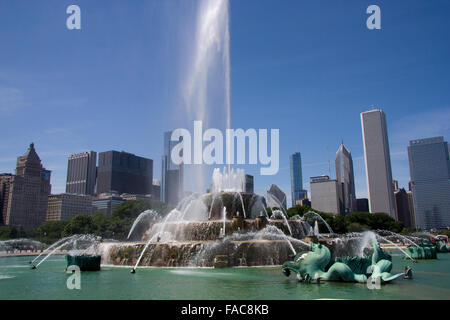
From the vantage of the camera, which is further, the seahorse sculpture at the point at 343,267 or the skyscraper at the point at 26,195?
the skyscraper at the point at 26,195

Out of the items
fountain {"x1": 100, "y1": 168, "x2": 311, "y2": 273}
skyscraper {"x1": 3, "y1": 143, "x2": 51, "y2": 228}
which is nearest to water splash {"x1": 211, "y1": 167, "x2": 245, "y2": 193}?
fountain {"x1": 100, "y1": 168, "x2": 311, "y2": 273}

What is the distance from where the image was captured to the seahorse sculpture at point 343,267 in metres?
15.2

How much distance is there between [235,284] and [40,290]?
792 centimetres

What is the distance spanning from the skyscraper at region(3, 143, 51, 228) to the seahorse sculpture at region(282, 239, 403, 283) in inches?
7221

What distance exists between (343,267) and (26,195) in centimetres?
19150

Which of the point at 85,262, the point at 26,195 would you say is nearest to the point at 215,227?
the point at 85,262

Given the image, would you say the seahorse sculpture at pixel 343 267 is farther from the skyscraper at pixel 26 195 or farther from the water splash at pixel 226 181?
the skyscraper at pixel 26 195

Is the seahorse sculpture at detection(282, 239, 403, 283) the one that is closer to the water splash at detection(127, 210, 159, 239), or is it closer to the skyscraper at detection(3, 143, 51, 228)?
the water splash at detection(127, 210, 159, 239)

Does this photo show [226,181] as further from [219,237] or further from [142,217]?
[142,217]

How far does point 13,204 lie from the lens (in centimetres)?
17000

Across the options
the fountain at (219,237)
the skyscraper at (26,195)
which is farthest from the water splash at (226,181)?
the skyscraper at (26,195)

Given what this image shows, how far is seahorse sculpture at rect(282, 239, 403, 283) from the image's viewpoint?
1517cm

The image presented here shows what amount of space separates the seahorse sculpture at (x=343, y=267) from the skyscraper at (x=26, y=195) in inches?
7221
